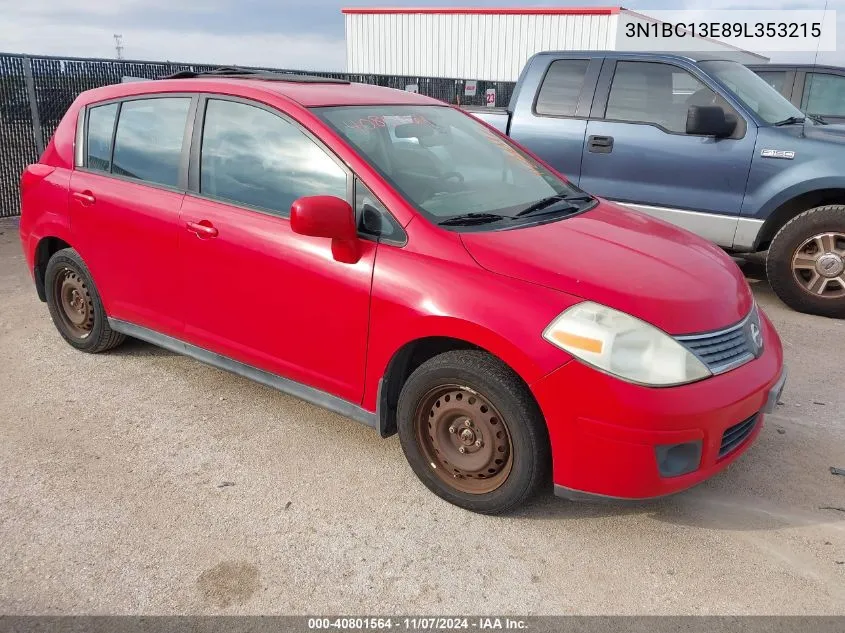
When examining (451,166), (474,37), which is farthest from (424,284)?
(474,37)

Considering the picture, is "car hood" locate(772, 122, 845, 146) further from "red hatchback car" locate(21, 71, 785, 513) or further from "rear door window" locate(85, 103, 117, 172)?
"rear door window" locate(85, 103, 117, 172)

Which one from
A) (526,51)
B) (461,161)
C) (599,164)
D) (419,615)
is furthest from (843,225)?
(526,51)

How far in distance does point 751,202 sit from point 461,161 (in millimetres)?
3085

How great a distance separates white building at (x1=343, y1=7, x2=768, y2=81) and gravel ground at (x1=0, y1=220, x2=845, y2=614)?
24700 mm

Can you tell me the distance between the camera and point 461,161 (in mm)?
3510

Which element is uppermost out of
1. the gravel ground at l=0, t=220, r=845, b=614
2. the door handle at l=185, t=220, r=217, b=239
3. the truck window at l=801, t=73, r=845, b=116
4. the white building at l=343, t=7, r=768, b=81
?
the white building at l=343, t=7, r=768, b=81

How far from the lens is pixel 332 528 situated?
9.30ft

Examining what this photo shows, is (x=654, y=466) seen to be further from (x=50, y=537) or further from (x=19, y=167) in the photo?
(x=19, y=167)

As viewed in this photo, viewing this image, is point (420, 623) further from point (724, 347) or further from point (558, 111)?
point (558, 111)

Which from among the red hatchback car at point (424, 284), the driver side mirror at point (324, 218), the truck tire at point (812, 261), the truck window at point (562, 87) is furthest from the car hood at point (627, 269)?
the truck window at point (562, 87)

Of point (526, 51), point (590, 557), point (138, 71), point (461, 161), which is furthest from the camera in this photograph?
point (526, 51)

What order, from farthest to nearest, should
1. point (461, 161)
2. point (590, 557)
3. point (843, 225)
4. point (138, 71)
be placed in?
1. point (138, 71)
2. point (843, 225)
3. point (461, 161)
4. point (590, 557)

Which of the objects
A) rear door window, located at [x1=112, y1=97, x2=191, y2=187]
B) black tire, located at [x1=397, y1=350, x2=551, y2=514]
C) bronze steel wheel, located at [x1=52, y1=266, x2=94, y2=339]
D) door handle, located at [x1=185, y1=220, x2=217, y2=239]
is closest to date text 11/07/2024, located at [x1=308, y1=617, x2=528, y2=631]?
black tire, located at [x1=397, y1=350, x2=551, y2=514]

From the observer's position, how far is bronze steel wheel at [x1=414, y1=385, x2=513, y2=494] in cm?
275
